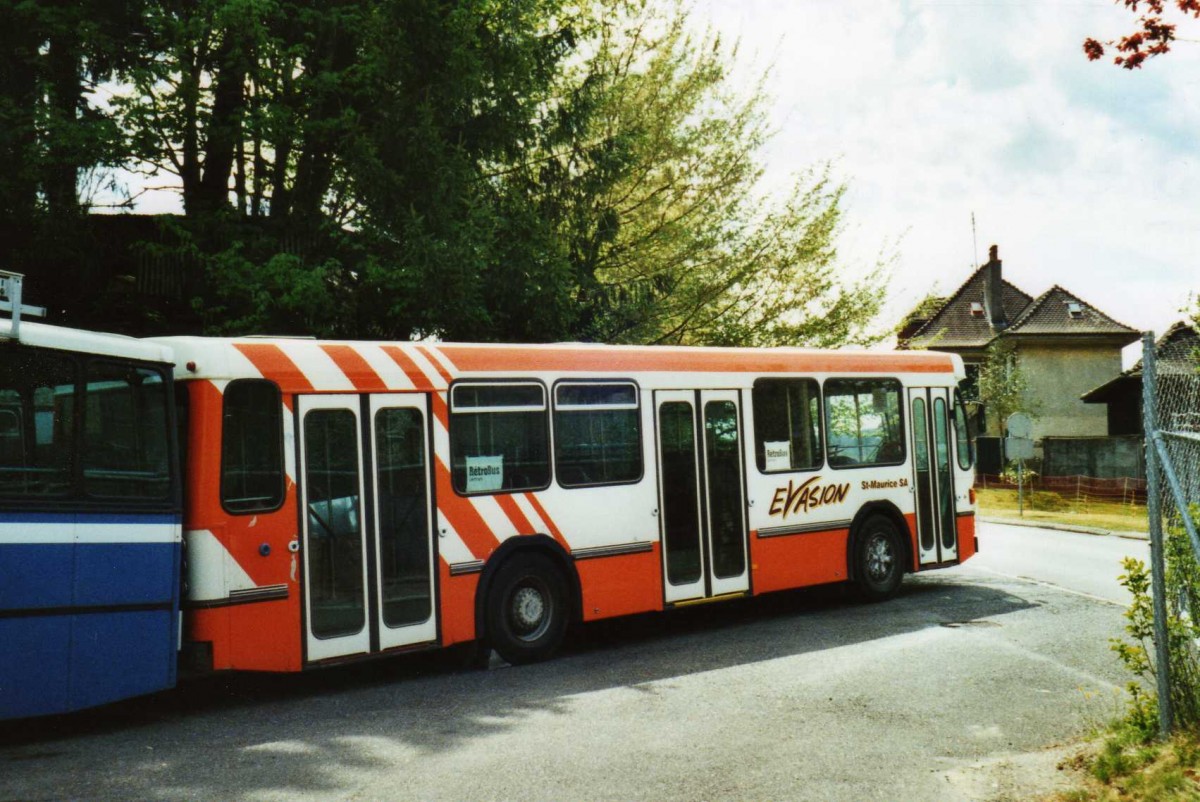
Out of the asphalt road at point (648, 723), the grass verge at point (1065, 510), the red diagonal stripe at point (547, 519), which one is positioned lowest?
the asphalt road at point (648, 723)

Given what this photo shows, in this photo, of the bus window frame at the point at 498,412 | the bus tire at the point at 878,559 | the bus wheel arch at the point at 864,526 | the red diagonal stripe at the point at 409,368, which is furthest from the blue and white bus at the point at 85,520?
the bus tire at the point at 878,559

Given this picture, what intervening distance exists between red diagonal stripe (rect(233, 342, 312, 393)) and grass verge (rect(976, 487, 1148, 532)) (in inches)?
905

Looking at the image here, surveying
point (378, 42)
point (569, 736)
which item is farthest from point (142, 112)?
point (569, 736)

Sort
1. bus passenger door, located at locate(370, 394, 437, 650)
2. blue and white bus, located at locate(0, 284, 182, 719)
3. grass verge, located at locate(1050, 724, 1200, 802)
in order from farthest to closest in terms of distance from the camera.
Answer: bus passenger door, located at locate(370, 394, 437, 650) < blue and white bus, located at locate(0, 284, 182, 719) < grass verge, located at locate(1050, 724, 1200, 802)

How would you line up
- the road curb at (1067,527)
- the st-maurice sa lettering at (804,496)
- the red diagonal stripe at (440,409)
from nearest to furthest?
the red diagonal stripe at (440,409) < the st-maurice sa lettering at (804,496) < the road curb at (1067,527)

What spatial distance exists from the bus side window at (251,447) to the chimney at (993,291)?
62.5m

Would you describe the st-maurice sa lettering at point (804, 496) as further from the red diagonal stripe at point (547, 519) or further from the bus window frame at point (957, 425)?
the red diagonal stripe at point (547, 519)

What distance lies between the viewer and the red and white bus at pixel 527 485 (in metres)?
8.74

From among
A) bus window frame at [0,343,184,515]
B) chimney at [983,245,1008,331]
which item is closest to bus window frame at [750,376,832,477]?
bus window frame at [0,343,184,515]

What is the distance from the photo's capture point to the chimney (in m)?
66.6

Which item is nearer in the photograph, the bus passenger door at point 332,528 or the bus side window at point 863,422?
the bus passenger door at point 332,528

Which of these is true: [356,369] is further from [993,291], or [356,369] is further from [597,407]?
[993,291]

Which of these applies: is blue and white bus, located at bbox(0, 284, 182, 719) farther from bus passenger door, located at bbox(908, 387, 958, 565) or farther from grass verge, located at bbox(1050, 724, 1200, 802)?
bus passenger door, located at bbox(908, 387, 958, 565)

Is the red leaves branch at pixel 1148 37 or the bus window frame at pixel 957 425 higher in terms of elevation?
the red leaves branch at pixel 1148 37
